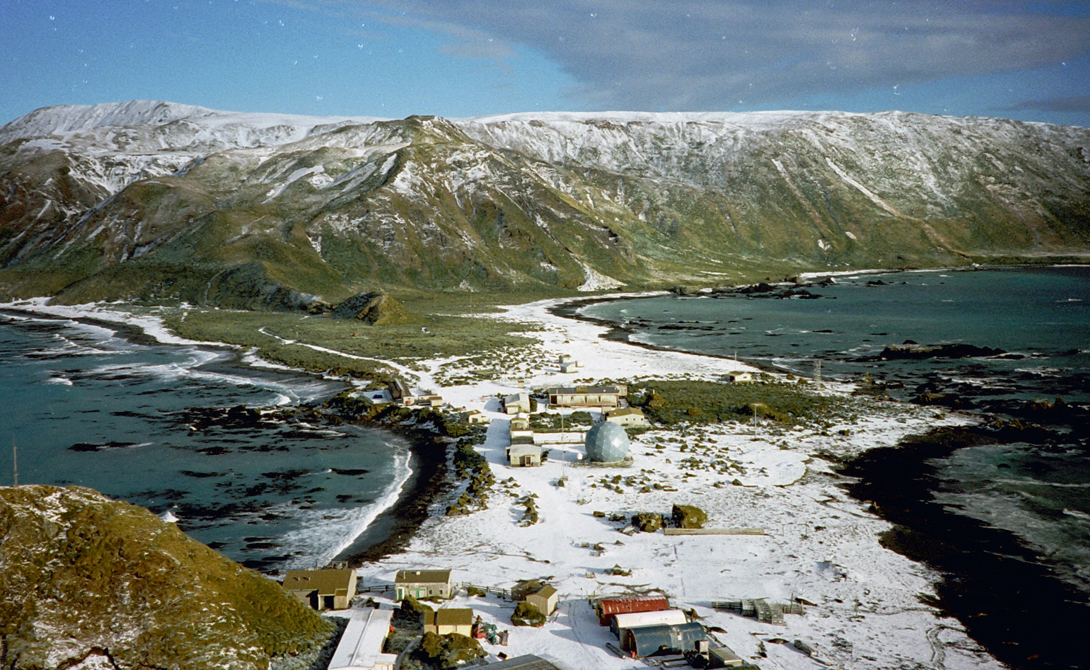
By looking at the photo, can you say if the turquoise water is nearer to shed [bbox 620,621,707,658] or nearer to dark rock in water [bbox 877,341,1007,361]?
dark rock in water [bbox 877,341,1007,361]

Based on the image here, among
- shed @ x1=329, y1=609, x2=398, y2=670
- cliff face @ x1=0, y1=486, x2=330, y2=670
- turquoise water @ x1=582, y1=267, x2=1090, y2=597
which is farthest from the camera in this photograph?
turquoise water @ x1=582, y1=267, x2=1090, y2=597

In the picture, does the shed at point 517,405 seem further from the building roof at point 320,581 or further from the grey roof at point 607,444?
the building roof at point 320,581

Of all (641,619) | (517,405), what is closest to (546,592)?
(641,619)

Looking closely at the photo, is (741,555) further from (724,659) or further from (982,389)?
(982,389)

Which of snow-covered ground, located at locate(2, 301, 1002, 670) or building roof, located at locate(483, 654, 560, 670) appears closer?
building roof, located at locate(483, 654, 560, 670)

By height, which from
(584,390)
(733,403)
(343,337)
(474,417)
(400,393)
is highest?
(343,337)

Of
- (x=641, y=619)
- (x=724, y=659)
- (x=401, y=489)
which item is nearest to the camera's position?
(x=724, y=659)

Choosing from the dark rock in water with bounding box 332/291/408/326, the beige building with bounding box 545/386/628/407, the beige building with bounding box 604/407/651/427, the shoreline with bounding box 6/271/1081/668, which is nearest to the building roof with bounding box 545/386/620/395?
the beige building with bounding box 545/386/628/407
